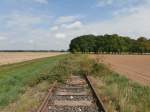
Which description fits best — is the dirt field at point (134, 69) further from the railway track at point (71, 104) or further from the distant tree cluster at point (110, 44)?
the distant tree cluster at point (110, 44)

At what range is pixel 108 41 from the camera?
181750mm

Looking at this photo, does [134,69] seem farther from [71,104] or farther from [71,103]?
[71,104]

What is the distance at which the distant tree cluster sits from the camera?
178875 mm

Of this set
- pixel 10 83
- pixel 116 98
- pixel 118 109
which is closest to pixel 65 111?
pixel 118 109

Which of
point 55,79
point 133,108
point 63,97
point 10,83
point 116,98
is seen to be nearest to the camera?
point 133,108

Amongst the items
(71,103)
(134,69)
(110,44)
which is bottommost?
(134,69)

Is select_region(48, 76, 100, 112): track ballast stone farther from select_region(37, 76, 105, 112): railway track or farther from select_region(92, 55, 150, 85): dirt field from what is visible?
select_region(92, 55, 150, 85): dirt field

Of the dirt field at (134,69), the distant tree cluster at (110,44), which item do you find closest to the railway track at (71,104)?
the dirt field at (134,69)

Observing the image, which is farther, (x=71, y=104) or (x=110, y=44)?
(x=110, y=44)

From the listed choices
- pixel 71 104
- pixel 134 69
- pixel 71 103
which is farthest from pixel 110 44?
pixel 71 104

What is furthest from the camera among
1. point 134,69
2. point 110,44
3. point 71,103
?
point 110,44

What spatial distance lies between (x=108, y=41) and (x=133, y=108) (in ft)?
571

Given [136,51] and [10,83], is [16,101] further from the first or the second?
[136,51]

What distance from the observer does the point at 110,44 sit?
7067 inches
